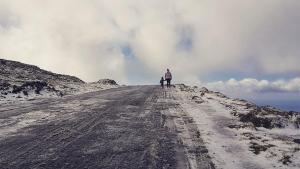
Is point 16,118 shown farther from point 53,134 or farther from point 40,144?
point 40,144

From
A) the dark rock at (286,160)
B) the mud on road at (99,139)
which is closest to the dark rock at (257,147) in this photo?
the dark rock at (286,160)

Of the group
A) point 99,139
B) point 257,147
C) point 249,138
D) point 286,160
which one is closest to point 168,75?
point 249,138

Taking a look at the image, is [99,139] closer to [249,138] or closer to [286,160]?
[249,138]

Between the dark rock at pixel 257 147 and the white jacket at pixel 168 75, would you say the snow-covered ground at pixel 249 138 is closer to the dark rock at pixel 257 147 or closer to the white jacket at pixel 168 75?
the dark rock at pixel 257 147

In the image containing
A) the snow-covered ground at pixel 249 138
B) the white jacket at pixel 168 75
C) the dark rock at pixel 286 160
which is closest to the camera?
the dark rock at pixel 286 160

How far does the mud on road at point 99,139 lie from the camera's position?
1029 cm

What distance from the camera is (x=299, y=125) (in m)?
17.1

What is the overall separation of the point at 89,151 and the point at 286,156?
5.15m

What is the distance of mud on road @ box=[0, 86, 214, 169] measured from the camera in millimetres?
10289

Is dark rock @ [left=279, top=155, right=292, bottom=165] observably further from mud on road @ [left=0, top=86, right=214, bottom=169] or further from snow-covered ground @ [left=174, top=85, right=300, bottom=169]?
mud on road @ [left=0, top=86, right=214, bottom=169]

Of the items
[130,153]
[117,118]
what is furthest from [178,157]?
[117,118]

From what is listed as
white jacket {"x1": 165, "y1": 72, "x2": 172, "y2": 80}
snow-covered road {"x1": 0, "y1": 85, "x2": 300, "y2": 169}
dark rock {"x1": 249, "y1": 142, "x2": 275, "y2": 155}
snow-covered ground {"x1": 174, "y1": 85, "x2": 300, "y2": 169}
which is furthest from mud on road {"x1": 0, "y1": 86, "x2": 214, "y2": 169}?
white jacket {"x1": 165, "y1": 72, "x2": 172, "y2": 80}

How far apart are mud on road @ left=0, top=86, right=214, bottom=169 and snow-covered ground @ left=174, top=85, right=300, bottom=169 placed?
493mm

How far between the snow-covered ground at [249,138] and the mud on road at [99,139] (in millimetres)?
493
